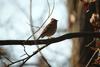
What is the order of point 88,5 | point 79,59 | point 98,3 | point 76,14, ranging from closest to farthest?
point 98,3, point 88,5, point 79,59, point 76,14

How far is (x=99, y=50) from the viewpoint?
2.60 m

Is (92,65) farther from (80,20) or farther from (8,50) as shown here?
(8,50)

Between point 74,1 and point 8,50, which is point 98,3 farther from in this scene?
point 8,50

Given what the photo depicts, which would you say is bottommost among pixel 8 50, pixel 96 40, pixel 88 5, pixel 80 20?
pixel 8 50

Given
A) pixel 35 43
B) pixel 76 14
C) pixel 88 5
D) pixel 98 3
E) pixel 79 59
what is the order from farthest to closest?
pixel 76 14, pixel 79 59, pixel 88 5, pixel 98 3, pixel 35 43

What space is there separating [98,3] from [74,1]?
7.91 ft

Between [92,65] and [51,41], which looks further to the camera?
[92,65]

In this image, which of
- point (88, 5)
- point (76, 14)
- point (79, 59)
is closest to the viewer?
point (88, 5)

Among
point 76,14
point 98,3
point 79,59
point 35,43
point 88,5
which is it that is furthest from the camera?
point 76,14

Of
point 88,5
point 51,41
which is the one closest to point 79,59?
point 88,5

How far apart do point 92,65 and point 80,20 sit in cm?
203

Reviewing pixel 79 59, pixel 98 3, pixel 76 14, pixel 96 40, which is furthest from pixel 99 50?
pixel 76 14

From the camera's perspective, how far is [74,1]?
4.97 meters

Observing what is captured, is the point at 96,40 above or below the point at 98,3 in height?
below
